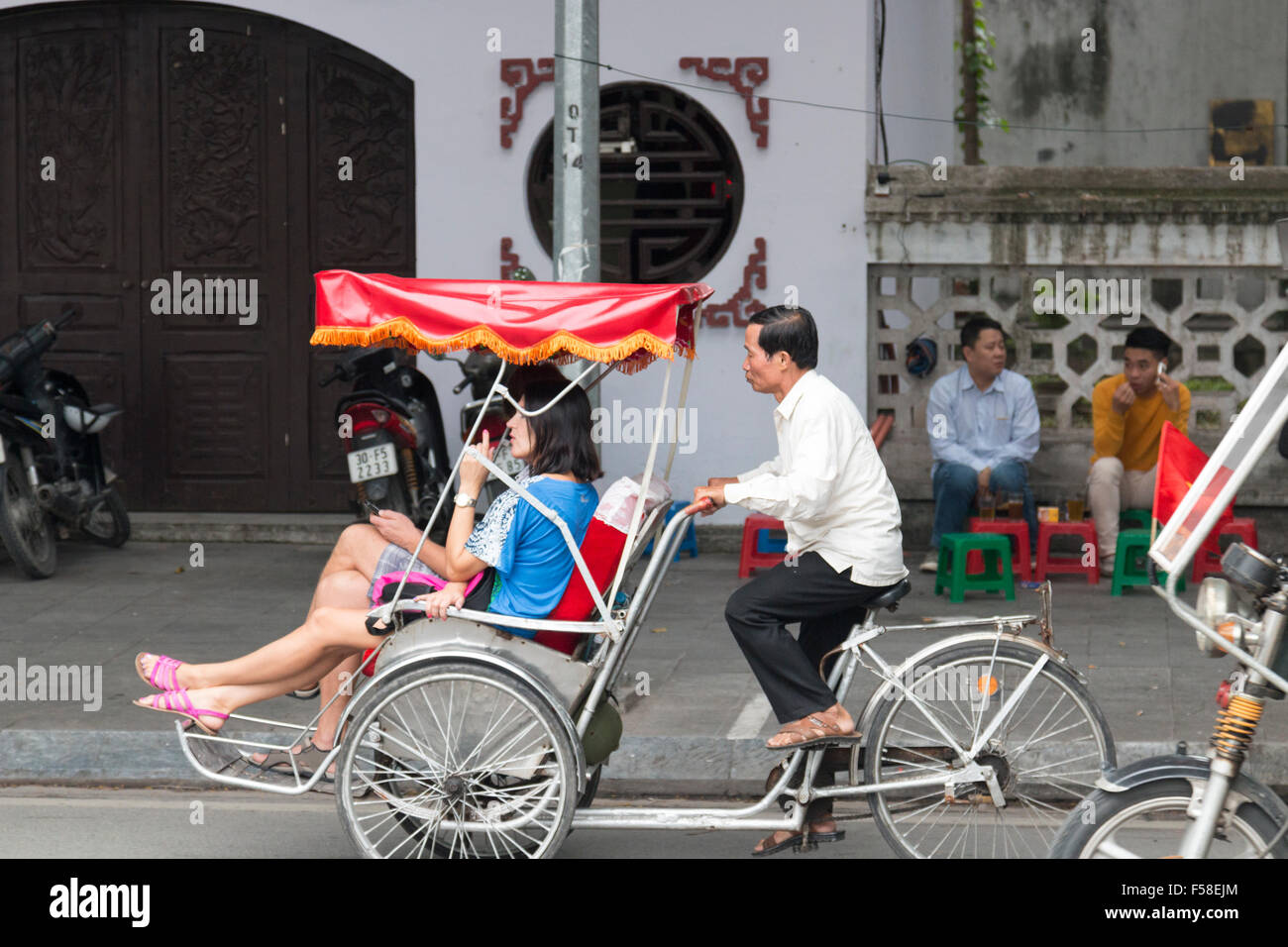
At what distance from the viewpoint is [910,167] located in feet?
32.4

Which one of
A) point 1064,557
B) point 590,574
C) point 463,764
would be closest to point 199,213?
point 1064,557

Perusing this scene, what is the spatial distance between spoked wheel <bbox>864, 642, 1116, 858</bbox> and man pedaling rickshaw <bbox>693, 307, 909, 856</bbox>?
15 cm

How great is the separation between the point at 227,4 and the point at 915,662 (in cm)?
733

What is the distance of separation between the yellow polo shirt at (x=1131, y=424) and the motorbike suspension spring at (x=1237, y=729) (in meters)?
5.61

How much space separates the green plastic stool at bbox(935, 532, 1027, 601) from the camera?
846 cm

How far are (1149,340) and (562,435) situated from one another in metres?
4.93

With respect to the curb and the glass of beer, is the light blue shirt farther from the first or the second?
the curb

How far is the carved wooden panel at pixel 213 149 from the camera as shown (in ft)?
34.4

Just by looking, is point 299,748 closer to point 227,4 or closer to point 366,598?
point 366,598

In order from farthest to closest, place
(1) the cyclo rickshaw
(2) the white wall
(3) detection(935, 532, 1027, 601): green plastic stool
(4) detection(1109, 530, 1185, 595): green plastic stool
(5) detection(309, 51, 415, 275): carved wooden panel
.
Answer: (5) detection(309, 51, 415, 275): carved wooden panel
(2) the white wall
(4) detection(1109, 530, 1185, 595): green plastic stool
(3) detection(935, 532, 1027, 601): green plastic stool
(1) the cyclo rickshaw

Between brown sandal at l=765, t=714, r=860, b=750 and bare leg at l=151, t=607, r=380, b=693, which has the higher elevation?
bare leg at l=151, t=607, r=380, b=693

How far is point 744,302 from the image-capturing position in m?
10.1

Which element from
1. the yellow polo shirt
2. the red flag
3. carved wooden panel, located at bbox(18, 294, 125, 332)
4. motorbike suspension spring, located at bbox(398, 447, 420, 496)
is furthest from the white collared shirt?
carved wooden panel, located at bbox(18, 294, 125, 332)

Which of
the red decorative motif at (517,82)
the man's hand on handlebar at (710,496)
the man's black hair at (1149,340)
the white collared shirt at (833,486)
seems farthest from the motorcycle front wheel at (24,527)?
the man's black hair at (1149,340)
